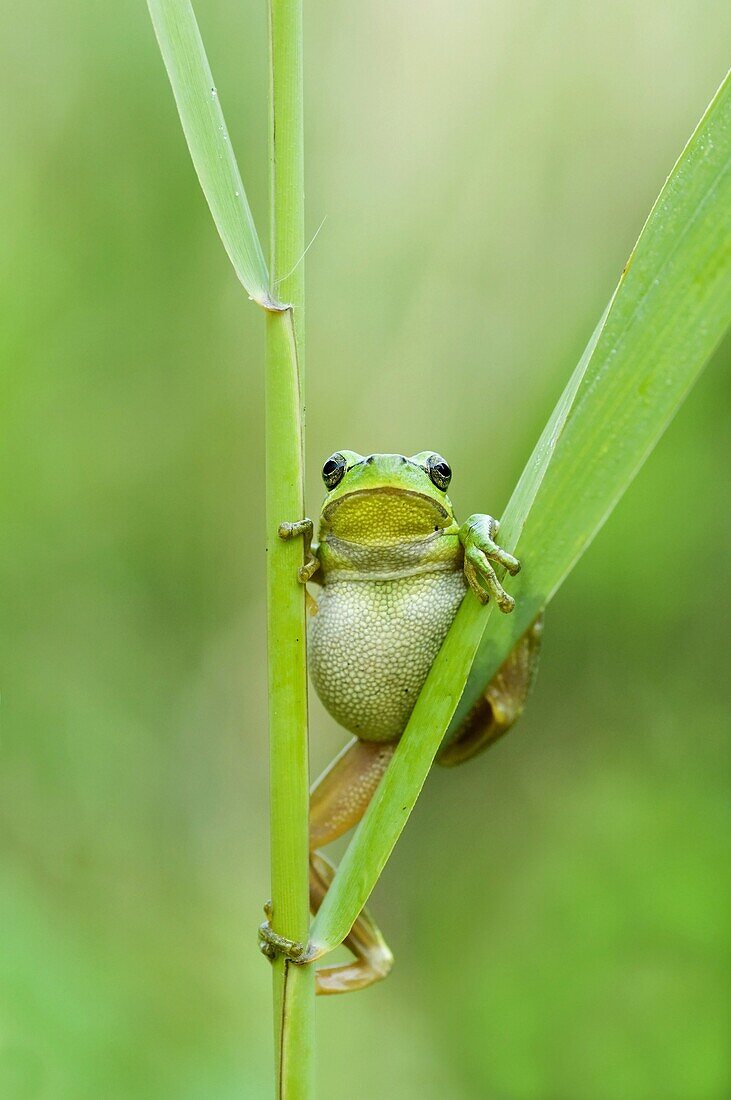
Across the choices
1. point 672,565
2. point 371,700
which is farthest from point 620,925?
point 371,700

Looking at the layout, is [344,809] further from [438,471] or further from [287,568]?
[287,568]

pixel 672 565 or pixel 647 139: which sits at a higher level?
pixel 647 139

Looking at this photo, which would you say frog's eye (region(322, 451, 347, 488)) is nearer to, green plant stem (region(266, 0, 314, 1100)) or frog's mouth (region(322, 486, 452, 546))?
frog's mouth (region(322, 486, 452, 546))

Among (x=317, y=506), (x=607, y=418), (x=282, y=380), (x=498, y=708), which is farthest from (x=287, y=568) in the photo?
(x=317, y=506)

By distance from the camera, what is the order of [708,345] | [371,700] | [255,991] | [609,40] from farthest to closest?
[609,40]
[255,991]
[371,700]
[708,345]

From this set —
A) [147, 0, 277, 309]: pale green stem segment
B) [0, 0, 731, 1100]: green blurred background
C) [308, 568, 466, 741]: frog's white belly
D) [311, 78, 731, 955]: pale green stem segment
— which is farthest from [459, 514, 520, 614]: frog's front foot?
[0, 0, 731, 1100]: green blurred background

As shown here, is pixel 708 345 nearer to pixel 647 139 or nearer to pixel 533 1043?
pixel 533 1043

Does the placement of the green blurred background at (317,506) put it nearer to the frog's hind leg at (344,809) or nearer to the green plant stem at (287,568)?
the frog's hind leg at (344,809)
